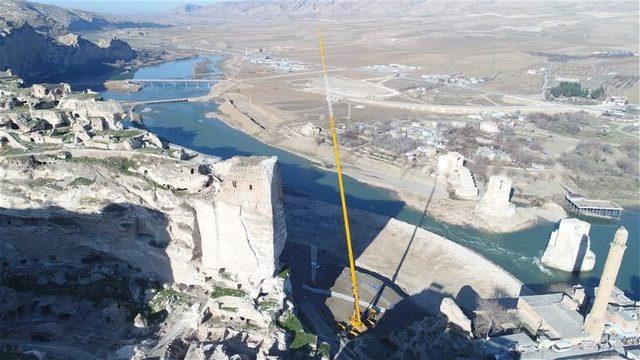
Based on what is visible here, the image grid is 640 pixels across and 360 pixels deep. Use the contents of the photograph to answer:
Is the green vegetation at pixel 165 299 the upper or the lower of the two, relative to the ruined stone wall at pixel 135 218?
lower

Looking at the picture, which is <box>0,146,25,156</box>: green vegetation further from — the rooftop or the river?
the rooftop

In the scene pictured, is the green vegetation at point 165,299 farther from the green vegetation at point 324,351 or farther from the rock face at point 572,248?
the rock face at point 572,248

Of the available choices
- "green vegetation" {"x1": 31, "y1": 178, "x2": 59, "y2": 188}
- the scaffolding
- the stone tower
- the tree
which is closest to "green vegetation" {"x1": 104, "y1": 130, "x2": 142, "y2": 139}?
"green vegetation" {"x1": 31, "y1": 178, "x2": 59, "y2": 188}

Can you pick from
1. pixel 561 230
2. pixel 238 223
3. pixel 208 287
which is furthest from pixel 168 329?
pixel 561 230

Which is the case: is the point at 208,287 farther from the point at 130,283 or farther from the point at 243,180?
the point at 243,180

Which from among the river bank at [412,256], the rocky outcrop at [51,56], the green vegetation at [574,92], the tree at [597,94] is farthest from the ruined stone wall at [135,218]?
the tree at [597,94]

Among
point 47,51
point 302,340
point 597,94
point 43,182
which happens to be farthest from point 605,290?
point 47,51
